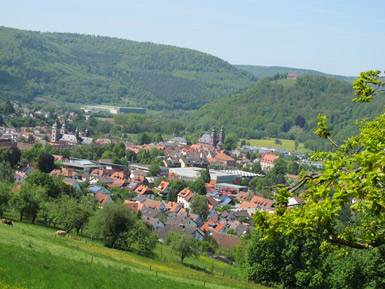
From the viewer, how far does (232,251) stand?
41438 millimetres

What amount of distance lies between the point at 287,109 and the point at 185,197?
126 metres

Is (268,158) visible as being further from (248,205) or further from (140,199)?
(140,199)

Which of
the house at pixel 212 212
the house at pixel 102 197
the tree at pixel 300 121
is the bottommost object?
the house at pixel 212 212

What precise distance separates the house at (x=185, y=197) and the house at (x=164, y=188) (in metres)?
4.90

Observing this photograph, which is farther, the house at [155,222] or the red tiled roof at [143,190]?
the red tiled roof at [143,190]

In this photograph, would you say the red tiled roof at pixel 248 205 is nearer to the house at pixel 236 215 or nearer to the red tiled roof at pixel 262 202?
the red tiled roof at pixel 262 202

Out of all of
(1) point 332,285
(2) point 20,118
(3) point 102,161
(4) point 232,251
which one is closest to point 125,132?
(2) point 20,118

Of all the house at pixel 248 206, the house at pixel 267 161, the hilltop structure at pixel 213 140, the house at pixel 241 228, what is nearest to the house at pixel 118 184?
the house at pixel 248 206

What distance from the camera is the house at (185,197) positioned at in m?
63.2

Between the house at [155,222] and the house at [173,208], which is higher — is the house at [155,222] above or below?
above

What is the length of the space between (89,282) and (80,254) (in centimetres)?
517

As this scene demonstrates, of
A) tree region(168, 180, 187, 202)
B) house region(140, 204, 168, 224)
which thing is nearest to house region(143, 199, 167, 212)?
house region(140, 204, 168, 224)

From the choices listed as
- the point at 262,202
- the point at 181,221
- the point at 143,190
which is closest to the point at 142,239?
the point at 181,221

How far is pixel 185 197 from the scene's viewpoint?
63875 millimetres
